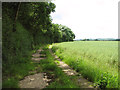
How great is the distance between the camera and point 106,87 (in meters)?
3.27

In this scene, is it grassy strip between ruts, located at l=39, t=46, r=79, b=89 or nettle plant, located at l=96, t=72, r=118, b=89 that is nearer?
nettle plant, located at l=96, t=72, r=118, b=89

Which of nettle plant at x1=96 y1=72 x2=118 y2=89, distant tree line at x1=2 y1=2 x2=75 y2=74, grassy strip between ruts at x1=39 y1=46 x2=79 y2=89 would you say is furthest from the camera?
distant tree line at x1=2 y1=2 x2=75 y2=74

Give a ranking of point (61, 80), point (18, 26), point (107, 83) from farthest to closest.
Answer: point (18, 26) → point (61, 80) → point (107, 83)

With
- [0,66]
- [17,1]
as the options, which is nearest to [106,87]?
[0,66]

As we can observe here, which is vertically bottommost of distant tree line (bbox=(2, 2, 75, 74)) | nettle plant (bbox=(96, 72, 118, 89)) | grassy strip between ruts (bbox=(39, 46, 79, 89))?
grassy strip between ruts (bbox=(39, 46, 79, 89))

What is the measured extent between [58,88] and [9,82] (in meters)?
1.87

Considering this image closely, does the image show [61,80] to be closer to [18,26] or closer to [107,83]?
[107,83]

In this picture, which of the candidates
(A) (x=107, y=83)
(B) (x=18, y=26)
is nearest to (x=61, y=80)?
(A) (x=107, y=83)

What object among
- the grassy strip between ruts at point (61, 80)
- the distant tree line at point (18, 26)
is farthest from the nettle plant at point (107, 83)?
the distant tree line at point (18, 26)

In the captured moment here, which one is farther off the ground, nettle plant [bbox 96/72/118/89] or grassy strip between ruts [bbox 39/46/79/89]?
nettle plant [bbox 96/72/118/89]

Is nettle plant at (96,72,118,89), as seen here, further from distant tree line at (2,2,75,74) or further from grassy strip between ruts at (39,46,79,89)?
distant tree line at (2,2,75,74)

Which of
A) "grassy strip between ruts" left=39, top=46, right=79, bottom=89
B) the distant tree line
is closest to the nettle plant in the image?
"grassy strip between ruts" left=39, top=46, right=79, bottom=89

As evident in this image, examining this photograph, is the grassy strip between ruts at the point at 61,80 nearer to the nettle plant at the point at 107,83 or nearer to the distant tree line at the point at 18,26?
the nettle plant at the point at 107,83

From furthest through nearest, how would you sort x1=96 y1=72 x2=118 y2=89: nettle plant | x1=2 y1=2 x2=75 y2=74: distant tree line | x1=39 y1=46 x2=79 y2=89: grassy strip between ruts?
1. x1=2 y1=2 x2=75 y2=74: distant tree line
2. x1=39 y1=46 x2=79 y2=89: grassy strip between ruts
3. x1=96 y1=72 x2=118 y2=89: nettle plant
